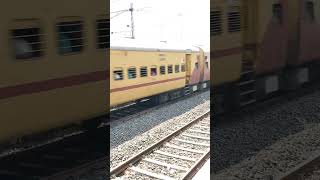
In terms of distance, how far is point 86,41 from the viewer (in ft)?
7.24

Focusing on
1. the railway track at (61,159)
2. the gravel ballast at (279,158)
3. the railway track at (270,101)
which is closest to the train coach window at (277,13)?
the railway track at (270,101)

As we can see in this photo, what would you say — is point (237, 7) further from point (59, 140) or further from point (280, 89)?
point (59, 140)

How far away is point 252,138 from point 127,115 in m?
1.36

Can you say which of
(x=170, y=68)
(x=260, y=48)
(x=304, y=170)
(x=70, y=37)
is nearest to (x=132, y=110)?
(x=170, y=68)

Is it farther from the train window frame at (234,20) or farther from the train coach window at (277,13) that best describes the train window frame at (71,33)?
the train coach window at (277,13)

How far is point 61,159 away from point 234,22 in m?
1.83

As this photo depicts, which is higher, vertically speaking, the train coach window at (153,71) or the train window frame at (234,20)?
the train window frame at (234,20)

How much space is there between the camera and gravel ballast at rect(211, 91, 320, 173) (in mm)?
3562

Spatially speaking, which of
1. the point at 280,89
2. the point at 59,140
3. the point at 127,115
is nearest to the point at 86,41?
the point at 59,140

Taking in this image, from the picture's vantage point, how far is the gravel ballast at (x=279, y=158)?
3.41 m

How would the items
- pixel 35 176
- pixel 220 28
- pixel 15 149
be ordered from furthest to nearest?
1. pixel 220 28
2. pixel 35 176
3. pixel 15 149

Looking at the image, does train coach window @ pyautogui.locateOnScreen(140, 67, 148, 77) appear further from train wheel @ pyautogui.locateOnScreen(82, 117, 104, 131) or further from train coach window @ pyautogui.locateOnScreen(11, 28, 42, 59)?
train coach window @ pyautogui.locateOnScreen(11, 28, 42, 59)

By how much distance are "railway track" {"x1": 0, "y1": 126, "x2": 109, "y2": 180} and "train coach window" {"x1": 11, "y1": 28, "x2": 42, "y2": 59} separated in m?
0.60

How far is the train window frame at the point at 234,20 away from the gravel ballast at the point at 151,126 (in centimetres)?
75
